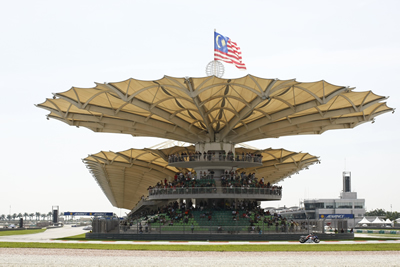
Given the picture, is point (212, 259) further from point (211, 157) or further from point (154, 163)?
point (154, 163)

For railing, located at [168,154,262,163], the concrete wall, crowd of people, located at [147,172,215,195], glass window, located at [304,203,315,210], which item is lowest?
glass window, located at [304,203,315,210]

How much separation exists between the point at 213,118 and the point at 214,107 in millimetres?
5195

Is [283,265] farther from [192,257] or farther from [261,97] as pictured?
[261,97]

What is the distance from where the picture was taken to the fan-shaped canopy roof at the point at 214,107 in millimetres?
42844

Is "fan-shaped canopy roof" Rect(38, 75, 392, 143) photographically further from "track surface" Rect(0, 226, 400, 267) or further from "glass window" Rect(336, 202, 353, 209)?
"glass window" Rect(336, 202, 353, 209)

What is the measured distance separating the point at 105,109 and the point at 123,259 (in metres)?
28.7

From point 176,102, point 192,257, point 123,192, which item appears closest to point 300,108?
point 176,102

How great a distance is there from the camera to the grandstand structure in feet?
143

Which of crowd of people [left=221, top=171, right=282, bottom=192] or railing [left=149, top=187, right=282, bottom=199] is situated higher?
crowd of people [left=221, top=171, right=282, bottom=192]

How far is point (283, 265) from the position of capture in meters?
21.3

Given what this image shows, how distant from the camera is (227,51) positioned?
4797 cm

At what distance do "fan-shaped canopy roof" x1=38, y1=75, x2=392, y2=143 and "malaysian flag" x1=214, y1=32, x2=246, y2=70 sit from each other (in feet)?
11.1

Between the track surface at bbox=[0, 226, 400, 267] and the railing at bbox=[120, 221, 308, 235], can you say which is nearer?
the track surface at bbox=[0, 226, 400, 267]

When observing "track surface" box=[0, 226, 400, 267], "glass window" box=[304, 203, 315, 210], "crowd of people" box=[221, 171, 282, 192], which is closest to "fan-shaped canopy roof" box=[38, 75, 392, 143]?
"crowd of people" box=[221, 171, 282, 192]
